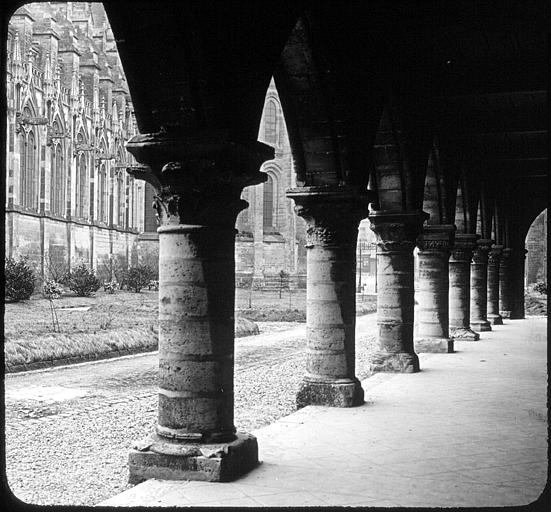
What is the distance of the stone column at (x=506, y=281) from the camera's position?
24406 millimetres

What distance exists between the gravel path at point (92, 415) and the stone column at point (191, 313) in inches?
37.8

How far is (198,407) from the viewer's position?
5.00 meters

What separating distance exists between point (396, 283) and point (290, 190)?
323 cm

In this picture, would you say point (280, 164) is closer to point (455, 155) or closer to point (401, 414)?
point (455, 155)

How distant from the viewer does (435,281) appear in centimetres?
1334

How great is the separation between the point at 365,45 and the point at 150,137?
4.40 metres

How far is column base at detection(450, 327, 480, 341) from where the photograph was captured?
16094 millimetres

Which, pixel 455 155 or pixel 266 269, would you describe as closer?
pixel 455 155

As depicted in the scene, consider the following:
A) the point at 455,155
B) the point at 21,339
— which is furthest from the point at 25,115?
the point at 455,155

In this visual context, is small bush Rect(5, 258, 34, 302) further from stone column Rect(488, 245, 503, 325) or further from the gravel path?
stone column Rect(488, 245, 503, 325)

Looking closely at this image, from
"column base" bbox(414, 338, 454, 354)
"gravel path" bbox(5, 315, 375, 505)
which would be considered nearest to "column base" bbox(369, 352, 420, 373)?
"gravel path" bbox(5, 315, 375, 505)

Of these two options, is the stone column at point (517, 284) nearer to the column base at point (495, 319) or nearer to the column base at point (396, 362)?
the column base at point (495, 319)

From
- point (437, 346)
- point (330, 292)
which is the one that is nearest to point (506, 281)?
point (437, 346)

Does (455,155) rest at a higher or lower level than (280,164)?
lower
